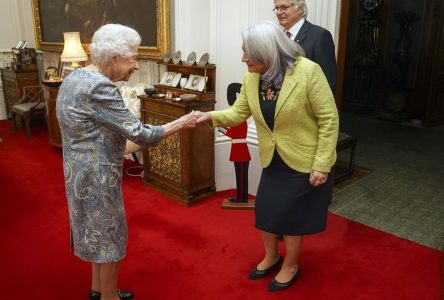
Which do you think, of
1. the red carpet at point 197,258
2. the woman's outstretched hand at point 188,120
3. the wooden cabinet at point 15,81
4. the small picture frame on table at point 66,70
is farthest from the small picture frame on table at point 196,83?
the wooden cabinet at point 15,81

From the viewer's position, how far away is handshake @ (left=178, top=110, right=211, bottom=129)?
2.34 metres

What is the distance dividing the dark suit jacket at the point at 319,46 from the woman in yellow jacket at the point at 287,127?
494mm

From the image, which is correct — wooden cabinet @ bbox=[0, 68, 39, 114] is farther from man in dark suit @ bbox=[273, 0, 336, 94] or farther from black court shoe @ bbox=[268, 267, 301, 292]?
black court shoe @ bbox=[268, 267, 301, 292]

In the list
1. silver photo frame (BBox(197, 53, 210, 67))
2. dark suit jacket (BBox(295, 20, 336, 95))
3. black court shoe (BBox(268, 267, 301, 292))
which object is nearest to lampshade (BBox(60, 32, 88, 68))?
silver photo frame (BBox(197, 53, 210, 67))

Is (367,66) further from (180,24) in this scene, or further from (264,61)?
(264,61)

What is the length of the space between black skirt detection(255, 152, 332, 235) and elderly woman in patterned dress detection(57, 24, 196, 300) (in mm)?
702

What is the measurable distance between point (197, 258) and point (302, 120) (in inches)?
53.4

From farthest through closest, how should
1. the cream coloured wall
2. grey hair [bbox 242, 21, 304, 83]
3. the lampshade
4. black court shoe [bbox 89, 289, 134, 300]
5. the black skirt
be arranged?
1. the lampshade
2. the cream coloured wall
3. black court shoe [bbox 89, 289, 134, 300]
4. the black skirt
5. grey hair [bbox 242, 21, 304, 83]

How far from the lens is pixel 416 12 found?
730 centimetres

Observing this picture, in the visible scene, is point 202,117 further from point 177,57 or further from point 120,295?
point 177,57

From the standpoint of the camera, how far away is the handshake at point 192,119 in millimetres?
2338

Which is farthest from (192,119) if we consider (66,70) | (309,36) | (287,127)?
(66,70)

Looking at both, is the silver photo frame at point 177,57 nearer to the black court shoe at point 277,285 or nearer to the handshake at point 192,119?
the handshake at point 192,119

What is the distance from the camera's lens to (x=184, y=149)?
150 inches
